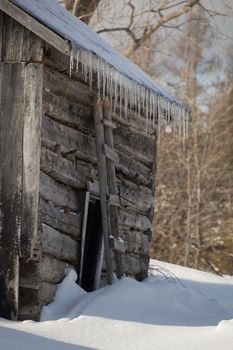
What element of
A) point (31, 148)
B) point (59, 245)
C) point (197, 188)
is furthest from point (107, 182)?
point (197, 188)

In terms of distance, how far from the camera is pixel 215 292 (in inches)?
488

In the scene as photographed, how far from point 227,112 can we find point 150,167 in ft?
49.1

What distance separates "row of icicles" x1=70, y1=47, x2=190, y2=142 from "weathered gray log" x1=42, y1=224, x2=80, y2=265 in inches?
67.0

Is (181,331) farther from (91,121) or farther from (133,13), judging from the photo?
(133,13)

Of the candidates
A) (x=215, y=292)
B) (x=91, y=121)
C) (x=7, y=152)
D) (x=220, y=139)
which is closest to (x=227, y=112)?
(x=220, y=139)

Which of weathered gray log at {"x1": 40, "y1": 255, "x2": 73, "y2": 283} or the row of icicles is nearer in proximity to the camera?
weathered gray log at {"x1": 40, "y1": 255, "x2": 73, "y2": 283}

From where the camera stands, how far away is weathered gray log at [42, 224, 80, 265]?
8.14 metres

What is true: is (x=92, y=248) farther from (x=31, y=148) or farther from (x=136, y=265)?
(x=31, y=148)

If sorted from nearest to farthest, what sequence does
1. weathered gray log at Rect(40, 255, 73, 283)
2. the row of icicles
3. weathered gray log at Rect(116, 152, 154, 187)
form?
weathered gray log at Rect(40, 255, 73, 283)
the row of icicles
weathered gray log at Rect(116, 152, 154, 187)

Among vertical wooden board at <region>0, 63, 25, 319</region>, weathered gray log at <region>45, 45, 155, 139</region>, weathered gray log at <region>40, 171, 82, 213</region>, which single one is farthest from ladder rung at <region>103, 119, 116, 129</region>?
vertical wooden board at <region>0, 63, 25, 319</region>

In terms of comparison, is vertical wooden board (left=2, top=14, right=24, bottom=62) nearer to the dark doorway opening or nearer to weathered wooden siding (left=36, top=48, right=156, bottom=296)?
weathered wooden siding (left=36, top=48, right=156, bottom=296)

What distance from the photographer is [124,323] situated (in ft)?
25.9

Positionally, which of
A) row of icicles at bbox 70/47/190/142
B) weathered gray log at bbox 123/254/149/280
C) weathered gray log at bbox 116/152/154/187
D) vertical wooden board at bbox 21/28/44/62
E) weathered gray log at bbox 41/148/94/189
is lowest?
weathered gray log at bbox 123/254/149/280

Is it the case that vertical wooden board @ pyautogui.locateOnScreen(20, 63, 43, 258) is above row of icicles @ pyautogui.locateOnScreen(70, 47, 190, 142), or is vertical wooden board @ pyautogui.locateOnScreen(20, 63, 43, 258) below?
below
